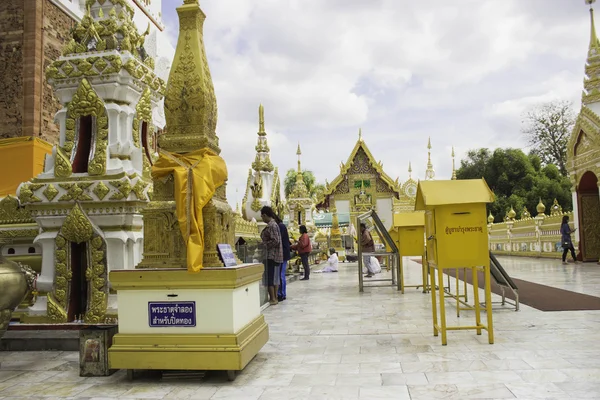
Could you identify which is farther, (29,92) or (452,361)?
(29,92)

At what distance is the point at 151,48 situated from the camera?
44.0 feet

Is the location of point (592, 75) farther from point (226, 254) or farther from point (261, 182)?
point (226, 254)

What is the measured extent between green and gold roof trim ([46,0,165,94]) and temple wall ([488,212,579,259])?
16.6 m

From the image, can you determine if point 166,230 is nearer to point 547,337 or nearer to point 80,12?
point 547,337

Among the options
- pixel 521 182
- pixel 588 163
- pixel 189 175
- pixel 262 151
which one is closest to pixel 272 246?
pixel 189 175

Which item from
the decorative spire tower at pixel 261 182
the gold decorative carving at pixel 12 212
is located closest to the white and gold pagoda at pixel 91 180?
the gold decorative carving at pixel 12 212

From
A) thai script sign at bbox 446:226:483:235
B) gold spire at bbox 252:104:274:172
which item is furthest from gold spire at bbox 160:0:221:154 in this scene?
gold spire at bbox 252:104:274:172

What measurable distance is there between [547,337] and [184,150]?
12.9 feet

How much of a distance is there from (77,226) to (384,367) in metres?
3.53

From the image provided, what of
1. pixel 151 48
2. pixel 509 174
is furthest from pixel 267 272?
pixel 509 174

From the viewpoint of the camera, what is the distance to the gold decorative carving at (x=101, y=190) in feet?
18.6

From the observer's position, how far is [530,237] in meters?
22.3

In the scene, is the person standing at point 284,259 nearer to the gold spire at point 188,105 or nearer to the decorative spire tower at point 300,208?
the gold spire at point 188,105

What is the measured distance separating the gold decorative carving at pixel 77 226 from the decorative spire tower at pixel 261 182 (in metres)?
10.4
